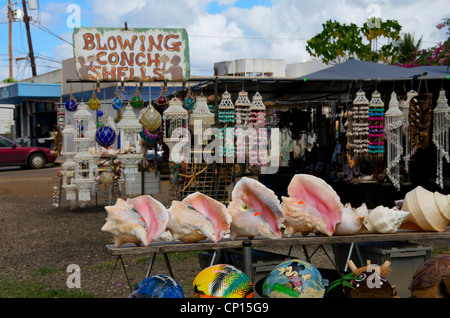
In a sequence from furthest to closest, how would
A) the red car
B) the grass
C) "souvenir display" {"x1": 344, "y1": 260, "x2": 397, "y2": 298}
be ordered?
the red car < the grass < "souvenir display" {"x1": 344, "y1": 260, "x2": 397, "y2": 298}

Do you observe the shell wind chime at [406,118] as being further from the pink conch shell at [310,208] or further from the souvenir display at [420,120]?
the pink conch shell at [310,208]

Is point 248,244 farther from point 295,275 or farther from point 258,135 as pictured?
point 258,135

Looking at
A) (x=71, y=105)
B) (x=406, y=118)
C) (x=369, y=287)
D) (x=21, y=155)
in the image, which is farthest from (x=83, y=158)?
(x=21, y=155)

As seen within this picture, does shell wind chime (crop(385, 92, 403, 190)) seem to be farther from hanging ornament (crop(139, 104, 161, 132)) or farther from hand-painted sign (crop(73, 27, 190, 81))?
hanging ornament (crop(139, 104, 161, 132))

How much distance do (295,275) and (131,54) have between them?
3602 mm

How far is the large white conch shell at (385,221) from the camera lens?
12.6 ft

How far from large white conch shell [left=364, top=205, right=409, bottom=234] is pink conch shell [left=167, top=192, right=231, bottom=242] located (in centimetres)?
106

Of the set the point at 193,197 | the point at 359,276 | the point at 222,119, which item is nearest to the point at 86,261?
the point at 222,119

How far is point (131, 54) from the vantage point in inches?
231

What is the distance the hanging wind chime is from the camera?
277 inches

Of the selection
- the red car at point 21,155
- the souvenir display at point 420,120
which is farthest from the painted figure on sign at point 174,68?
the red car at point 21,155

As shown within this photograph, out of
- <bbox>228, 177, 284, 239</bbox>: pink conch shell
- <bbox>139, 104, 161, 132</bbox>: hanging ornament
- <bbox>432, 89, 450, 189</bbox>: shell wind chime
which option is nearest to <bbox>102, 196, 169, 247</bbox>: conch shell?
<bbox>228, 177, 284, 239</bbox>: pink conch shell

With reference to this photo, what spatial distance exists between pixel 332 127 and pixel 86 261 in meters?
5.97
